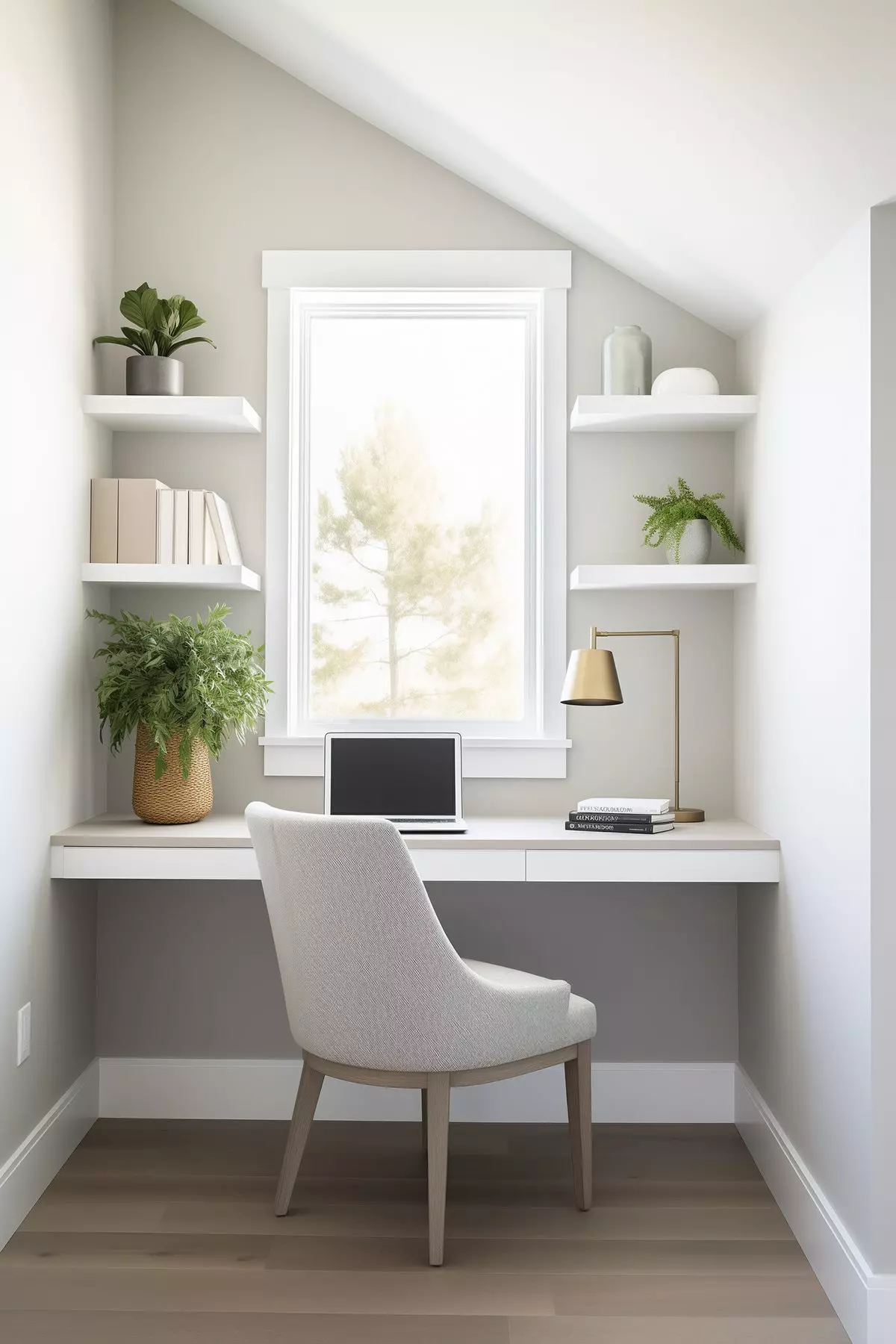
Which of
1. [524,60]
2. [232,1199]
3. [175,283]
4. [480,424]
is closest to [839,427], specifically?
[524,60]

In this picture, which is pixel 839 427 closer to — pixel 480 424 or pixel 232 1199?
Result: pixel 480 424

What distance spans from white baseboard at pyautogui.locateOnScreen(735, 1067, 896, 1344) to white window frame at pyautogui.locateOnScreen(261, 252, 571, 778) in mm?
1042

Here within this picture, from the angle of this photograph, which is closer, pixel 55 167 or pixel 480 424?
pixel 55 167

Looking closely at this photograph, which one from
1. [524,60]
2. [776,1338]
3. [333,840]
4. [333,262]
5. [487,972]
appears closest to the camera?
[776,1338]

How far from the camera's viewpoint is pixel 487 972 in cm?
248

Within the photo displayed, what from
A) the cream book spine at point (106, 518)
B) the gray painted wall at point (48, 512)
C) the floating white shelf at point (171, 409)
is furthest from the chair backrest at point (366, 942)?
the floating white shelf at point (171, 409)

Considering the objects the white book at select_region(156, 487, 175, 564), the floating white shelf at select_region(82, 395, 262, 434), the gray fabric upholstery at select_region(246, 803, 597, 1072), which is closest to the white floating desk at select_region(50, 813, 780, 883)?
the gray fabric upholstery at select_region(246, 803, 597, 1072)

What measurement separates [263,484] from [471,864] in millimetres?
1245

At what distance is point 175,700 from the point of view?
2.68 m

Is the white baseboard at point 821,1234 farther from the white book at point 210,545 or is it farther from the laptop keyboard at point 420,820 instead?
the white book at point 210,545

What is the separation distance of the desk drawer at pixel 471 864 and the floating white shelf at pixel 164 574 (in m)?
0.85

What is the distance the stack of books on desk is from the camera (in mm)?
2658

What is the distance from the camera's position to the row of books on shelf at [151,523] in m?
2.86

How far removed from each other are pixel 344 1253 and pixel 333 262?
248 centimetres
